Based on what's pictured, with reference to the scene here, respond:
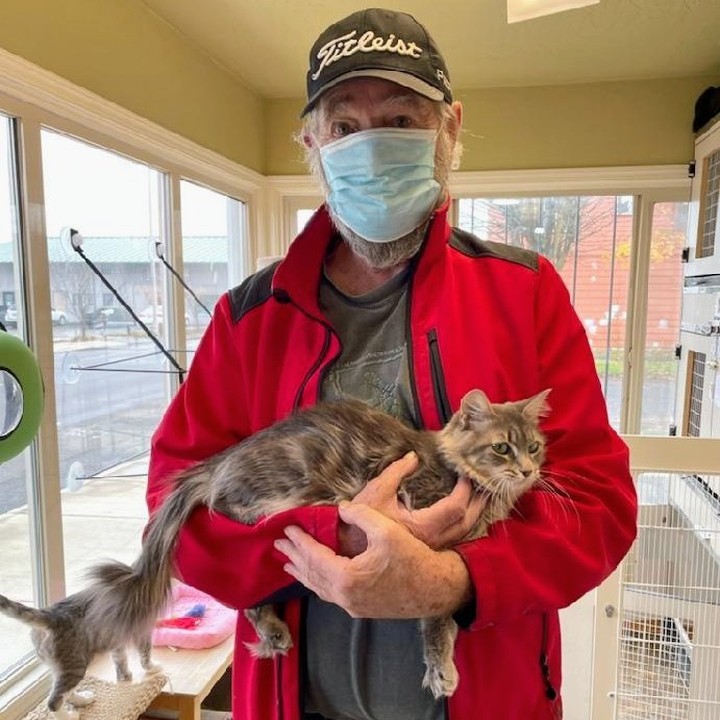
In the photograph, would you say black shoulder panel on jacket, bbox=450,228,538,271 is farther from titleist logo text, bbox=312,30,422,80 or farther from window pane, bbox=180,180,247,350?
window pane, bbox=180,180,247,350

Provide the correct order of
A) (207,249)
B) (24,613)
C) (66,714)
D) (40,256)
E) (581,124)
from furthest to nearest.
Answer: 1. (581,124)
2. (207,249)
3. (40,256)
4. (66,714)
5. (24,613)

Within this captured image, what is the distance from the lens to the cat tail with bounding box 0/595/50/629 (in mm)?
1236

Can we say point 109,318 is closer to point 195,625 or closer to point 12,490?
point 12,490

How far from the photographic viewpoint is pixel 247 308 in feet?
3.49

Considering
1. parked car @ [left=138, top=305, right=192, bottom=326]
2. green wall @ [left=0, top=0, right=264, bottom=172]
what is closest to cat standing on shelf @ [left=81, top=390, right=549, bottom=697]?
green wall @ [left=0, top=0, right=264, bottom=172]

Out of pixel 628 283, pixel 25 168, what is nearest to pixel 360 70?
pixel 25 168

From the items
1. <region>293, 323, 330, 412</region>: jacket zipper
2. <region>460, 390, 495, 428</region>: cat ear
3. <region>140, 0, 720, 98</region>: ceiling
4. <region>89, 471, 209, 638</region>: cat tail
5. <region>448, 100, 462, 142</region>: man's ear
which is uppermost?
<region>140, 0, 720, 98</region>: ceiling

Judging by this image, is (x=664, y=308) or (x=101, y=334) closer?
(x=101, y=334)

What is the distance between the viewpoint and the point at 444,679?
867 millimetres

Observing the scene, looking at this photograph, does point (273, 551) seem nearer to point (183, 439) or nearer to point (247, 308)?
point (183, 439)

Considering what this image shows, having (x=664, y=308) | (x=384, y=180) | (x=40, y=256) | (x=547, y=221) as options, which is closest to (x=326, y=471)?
(x=384, y=180)

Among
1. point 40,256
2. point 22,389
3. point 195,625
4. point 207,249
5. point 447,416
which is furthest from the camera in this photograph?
point 207,249

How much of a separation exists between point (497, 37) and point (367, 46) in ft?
6.91

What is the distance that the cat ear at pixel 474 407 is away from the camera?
2.94ft
